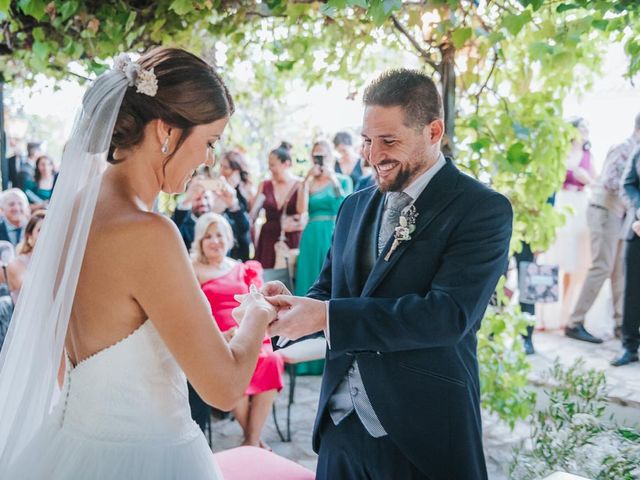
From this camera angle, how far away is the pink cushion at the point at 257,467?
2.79m

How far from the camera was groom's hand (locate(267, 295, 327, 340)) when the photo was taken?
2.12m

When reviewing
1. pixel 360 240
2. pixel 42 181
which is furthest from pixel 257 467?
pixel 42 181

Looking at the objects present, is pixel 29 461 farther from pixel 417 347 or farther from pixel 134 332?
pixel 417 347

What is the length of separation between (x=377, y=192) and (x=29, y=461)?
138cm

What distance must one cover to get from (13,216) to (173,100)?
5388 millimetres

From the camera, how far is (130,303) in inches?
67.1

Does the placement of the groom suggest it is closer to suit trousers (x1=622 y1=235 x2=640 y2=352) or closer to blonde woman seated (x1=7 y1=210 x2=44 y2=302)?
blonde woman seated (x1=7 y1=210 x2=44 y2=302)

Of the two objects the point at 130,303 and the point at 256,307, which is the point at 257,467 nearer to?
the point at 256,307

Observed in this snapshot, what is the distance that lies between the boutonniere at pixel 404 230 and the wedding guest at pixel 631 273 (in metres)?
4.19

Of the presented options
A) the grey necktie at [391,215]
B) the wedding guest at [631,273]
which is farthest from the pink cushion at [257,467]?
the wedding guest at [631,273]

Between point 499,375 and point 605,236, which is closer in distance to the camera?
point 499,375

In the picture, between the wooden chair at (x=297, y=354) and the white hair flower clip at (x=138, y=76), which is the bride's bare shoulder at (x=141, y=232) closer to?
the white hair flower clip at (x=138, y=76)

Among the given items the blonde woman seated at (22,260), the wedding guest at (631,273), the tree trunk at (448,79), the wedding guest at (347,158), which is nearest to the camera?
the tree trunk at (448,79)

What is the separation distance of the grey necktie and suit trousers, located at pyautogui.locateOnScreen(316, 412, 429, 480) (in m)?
0.60
